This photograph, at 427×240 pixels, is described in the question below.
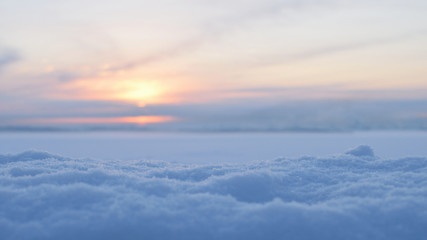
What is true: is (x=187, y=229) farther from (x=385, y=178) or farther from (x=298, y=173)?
(x=385, y=178)

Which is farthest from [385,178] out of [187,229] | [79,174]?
[79,174]

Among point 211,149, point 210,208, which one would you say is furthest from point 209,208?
point 211,149

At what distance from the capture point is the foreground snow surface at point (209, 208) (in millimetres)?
2357

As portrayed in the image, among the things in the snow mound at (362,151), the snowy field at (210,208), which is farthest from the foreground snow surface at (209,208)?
the snow mound at (362,151)

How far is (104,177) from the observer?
10.4 feet

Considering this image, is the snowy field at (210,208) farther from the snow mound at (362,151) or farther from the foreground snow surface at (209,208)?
the snow mound at (362,151)

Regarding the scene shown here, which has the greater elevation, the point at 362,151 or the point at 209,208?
the point at 362,151

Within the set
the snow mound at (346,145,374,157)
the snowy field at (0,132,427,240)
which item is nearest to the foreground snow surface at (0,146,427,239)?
the snowy field at (0,132,427,240)

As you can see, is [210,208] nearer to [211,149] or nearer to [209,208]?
[209,208]

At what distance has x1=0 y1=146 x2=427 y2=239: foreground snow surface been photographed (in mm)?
2357

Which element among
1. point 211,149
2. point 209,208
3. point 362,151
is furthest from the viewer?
point 211,149

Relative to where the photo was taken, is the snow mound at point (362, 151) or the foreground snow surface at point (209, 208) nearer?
the foreground snow surface at point (209, 208)

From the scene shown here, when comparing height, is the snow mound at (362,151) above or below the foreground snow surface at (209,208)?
above

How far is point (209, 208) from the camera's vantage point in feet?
8.30
